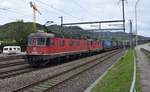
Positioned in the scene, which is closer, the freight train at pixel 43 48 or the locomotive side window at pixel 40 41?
the freight train at pixel 43 48

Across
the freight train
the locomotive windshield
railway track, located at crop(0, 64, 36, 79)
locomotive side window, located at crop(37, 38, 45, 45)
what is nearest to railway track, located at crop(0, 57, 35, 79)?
railway track, located at crop(0, 64, 36, 79)

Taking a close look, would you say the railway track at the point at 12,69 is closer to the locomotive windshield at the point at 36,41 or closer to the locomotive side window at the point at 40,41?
the locomotive windshield at the point at 36,41

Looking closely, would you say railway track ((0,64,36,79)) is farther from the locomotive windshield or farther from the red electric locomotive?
the locomotive windshield

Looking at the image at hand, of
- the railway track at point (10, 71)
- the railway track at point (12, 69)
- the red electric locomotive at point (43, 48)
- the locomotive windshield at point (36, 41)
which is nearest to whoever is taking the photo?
the railway track at point (10, 71)

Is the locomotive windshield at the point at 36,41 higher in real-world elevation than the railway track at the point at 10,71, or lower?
higher

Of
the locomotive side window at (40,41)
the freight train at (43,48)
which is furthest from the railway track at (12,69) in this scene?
the locomotive side window at (40,41)

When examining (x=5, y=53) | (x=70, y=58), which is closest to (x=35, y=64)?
(x=70, y=58)

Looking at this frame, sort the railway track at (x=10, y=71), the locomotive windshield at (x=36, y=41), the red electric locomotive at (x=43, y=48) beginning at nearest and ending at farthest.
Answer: the railway track at (x=10, y=71) → the red electric locomotive at (x=43, y=48) → the locomotive windshield at (x=36, y=41)

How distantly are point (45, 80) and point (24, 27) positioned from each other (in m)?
76.5

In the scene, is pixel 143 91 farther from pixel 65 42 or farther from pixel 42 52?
pixel 65 42

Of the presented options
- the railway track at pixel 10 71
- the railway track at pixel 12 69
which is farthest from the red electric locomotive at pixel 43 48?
Result: the railway track at pixel 10 71

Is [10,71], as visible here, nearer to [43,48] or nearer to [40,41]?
[43,48]

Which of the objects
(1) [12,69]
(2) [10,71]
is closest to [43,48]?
(1) [12,69]

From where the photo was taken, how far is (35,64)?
1115 inches
